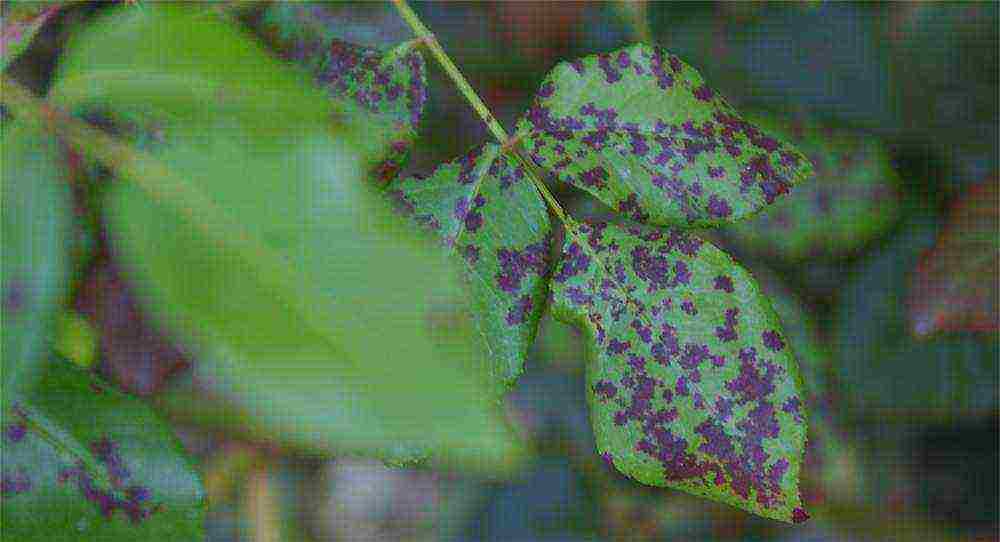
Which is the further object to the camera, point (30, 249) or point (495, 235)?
point (495, 235)

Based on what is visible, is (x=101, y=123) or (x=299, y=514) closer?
(x=101, y=123)

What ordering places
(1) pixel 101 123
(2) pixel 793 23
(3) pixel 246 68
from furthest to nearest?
1. (2) pixel 793 23
2. (1) pixel 101 123
3. (3) pixel 246 68

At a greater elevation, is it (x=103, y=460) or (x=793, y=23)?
(x=793, y=23)

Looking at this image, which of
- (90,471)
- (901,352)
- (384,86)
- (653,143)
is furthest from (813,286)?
(90,471)

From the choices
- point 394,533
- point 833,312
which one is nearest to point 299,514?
point 394,533

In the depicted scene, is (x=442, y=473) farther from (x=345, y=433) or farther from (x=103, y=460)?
(x=345, y=433)

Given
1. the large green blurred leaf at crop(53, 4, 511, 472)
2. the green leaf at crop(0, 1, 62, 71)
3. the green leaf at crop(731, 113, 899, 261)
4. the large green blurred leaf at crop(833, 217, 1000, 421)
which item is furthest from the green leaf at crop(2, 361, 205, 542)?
the large green blurred leaf at crop(833, 217, 1000, 421)

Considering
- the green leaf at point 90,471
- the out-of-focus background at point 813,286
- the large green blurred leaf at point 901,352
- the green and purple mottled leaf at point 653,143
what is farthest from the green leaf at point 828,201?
the green leaf at point 90,471

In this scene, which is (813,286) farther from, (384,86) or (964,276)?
(384,86)
